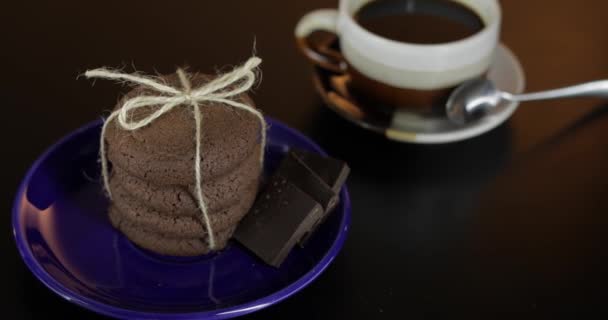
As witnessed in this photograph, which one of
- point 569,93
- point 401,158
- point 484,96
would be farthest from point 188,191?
point 569,93

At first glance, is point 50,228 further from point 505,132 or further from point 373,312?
point 505,132

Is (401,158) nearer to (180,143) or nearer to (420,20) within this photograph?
(420,20)

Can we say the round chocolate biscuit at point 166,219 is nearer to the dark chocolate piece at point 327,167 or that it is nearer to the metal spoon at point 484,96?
the dark chocolate piece at point 327,167

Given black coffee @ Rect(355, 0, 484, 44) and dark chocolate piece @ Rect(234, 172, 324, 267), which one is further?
black coffee @ Rect(355, 0, 484, 44)

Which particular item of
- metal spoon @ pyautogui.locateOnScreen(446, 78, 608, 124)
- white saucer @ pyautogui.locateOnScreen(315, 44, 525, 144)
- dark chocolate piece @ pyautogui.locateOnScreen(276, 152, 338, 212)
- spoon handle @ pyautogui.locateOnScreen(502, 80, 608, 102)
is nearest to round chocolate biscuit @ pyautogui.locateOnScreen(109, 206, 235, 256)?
dark chocolate piece @ pyautogui.locateOnScreen(276, 152, 338, 212)

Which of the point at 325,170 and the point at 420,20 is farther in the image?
the point at 420,20

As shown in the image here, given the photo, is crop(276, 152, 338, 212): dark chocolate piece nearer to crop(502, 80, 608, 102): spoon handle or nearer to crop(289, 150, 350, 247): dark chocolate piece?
crop(289, 150, 350, 247): dark chocolate piece
